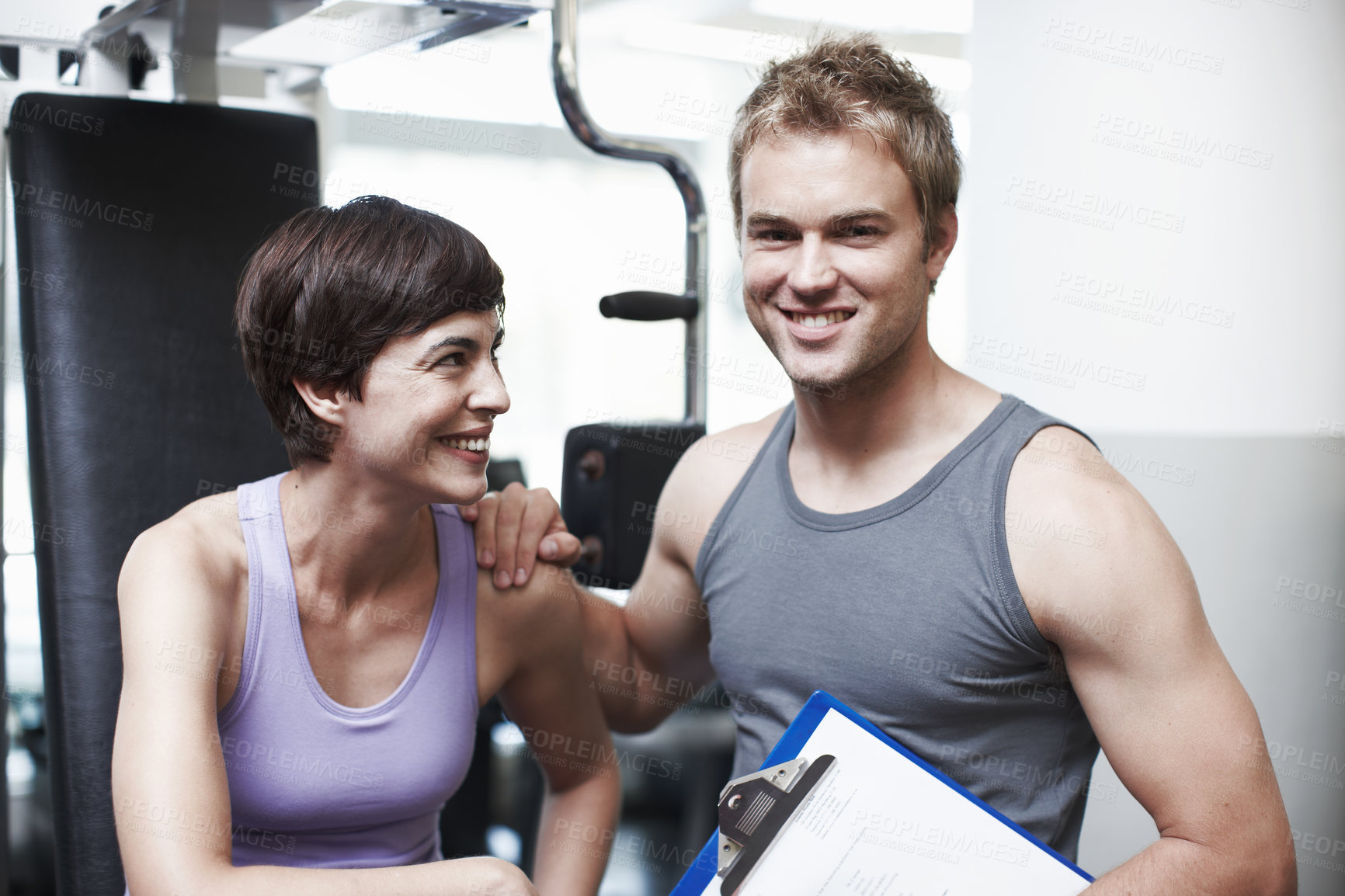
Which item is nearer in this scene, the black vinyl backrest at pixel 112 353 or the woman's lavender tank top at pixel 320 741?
the woman's lavender tank top at pixel 320 741

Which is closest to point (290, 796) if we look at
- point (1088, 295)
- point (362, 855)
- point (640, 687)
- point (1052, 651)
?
point (362, 855)

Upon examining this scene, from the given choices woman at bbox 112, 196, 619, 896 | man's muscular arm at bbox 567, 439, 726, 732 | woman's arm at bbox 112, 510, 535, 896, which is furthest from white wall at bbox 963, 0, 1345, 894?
woman's arm at bbox 112, 510, 535, 896

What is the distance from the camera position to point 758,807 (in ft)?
3.23

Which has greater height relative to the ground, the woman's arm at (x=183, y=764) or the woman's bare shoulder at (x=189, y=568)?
the woman's bare shoulder at (x=189, y=568)

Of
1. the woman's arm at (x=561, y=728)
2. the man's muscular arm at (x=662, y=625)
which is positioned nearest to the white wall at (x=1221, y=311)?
the man's muscular arm at (x=662, y=625)

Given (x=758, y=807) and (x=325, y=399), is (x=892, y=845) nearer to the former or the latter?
(x=758, y=807)

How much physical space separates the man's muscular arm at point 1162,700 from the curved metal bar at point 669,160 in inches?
31.7

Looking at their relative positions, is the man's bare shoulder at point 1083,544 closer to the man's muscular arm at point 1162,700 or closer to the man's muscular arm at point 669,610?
the man's muscular arm at point 1162,700

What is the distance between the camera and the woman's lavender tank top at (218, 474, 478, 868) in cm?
105

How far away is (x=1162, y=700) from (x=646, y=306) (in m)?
0.90

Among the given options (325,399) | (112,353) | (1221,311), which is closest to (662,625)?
(325,399)

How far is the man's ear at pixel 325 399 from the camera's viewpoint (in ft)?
3.45

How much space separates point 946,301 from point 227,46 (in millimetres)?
2158

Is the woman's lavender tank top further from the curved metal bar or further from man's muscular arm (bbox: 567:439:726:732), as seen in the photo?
the curved metal bar
